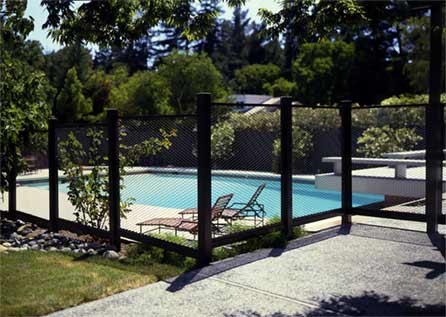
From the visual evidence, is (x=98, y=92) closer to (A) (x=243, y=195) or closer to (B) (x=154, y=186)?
(B) (x=154, y=186)

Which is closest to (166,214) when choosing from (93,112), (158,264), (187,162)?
(158,264)

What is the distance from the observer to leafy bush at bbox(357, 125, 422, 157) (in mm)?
16016

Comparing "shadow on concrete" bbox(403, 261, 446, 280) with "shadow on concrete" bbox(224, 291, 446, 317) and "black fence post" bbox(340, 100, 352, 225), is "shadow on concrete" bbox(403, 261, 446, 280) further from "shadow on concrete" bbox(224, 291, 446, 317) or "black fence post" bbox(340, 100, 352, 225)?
"black fence post" bbox(340, 100, 352, 225)

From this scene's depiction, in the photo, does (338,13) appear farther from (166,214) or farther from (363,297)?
(166,214)

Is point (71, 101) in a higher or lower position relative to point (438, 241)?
higher

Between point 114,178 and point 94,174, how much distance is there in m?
0.75

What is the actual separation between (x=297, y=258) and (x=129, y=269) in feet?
6.42

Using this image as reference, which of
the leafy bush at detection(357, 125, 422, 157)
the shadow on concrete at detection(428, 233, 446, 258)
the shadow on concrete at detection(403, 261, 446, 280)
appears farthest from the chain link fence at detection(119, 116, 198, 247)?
the leafy bush at detection(357, 125, 422, 157)

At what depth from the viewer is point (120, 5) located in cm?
601

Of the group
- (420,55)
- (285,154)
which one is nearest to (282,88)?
(420,55)

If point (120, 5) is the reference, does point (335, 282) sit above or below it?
below

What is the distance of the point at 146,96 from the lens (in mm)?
28484

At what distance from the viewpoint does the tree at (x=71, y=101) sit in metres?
27.4

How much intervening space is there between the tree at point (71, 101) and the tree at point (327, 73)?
2011 centimetres
